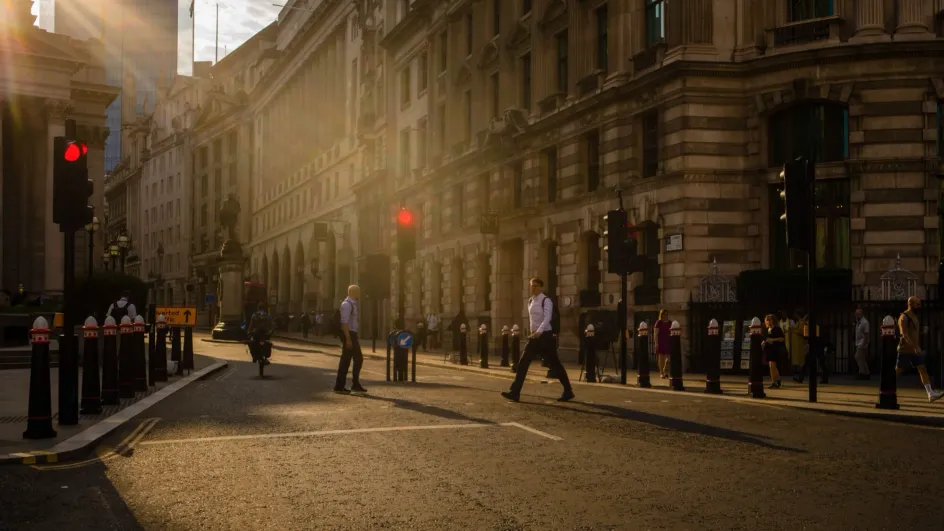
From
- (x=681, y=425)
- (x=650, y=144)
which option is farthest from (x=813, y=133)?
(x=681, y=425)

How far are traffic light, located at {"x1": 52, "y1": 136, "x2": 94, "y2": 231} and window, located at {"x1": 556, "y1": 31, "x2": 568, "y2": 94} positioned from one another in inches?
992

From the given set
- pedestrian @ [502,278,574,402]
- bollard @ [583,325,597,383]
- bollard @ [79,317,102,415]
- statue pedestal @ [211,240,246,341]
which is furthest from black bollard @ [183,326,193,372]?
statue pedestal @ [211,240,246,341]

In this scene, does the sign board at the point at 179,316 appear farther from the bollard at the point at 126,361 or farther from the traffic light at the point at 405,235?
the bollard at the point at 126,361

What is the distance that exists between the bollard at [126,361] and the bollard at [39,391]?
5.04 metres

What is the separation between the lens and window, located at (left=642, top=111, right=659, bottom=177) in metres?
29.9

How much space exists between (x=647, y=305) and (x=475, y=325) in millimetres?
13915

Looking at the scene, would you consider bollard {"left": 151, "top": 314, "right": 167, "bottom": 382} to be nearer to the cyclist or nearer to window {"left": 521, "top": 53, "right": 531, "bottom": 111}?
the cyclist

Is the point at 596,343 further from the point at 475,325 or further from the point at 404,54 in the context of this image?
the point at 404,54

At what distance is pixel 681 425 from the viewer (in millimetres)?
12258

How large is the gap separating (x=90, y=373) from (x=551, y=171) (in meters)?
25.1

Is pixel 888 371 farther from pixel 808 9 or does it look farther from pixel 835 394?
pixel 808 9

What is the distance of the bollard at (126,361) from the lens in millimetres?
15992

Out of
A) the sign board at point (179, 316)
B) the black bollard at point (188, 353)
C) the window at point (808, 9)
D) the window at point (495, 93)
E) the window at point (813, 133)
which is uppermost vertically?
the window at point (495, 93)

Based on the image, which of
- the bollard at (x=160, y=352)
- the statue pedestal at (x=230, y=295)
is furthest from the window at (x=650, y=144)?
the statue pedestal at (x=230, y=295)
